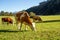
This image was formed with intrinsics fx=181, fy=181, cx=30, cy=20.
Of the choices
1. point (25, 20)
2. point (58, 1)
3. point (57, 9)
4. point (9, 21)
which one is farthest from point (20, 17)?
point (58, 1)

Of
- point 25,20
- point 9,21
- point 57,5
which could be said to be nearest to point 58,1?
point 57,5

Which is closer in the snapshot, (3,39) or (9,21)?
(3,39)

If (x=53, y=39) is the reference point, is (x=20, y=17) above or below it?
above

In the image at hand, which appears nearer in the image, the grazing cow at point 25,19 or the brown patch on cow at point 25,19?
the grazing cow at point 25,19

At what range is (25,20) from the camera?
18.9m

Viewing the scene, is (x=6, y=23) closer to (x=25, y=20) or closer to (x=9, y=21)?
(x=9, y=21)

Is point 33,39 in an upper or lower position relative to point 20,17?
lower

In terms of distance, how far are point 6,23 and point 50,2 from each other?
153 m

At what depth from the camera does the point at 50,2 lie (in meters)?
181

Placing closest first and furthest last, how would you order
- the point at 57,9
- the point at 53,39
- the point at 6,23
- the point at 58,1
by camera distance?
1. the point at 53,39
2. the point at 6,23
3. the point at 57,9
4. the point at 58,1

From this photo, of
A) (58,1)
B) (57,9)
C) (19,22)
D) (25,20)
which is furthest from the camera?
(58,1)

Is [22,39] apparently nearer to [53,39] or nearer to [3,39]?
[3,39]

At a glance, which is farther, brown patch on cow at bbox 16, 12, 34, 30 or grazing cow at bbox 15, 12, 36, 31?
brown patch on cow at bbox 16, 12, 34, 30

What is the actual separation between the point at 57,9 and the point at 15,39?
146086 millimetres
